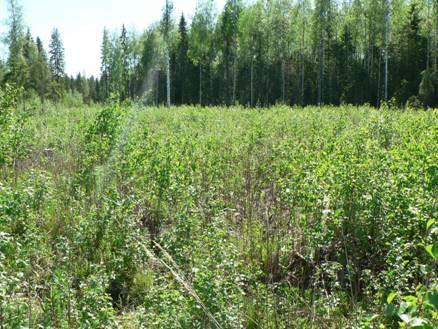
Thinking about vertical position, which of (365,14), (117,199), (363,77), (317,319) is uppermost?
A: (365,14)

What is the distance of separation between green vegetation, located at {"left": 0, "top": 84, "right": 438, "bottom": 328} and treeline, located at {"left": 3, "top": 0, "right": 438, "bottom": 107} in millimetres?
25895

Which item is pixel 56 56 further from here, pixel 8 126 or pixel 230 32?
pixel 8 126

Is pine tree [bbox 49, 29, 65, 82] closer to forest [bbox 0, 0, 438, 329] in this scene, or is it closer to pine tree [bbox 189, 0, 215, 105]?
pine tree [bbox 189, 0, 215, 105]

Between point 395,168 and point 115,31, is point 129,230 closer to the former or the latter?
point 395,168

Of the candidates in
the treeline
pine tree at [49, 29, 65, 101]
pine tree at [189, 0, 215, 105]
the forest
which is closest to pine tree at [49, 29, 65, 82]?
pine tree at [49, 29, 65, 101]

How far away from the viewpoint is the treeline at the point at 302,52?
3616cm

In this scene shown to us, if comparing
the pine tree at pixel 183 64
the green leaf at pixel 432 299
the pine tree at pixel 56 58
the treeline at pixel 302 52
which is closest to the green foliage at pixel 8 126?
the green leaf at pixel 432 299

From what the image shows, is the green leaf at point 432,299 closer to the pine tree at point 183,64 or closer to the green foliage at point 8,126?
the green foliage at point 8,126

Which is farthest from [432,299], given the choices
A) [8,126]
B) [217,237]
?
[8,126]

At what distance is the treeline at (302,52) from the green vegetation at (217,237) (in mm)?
25895

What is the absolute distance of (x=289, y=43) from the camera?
44.2 meters

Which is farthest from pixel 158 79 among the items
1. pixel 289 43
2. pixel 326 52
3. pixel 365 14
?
pixel 365 14

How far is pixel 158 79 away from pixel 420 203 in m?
55.6

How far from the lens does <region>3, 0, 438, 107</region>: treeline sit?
3616 centimetres
